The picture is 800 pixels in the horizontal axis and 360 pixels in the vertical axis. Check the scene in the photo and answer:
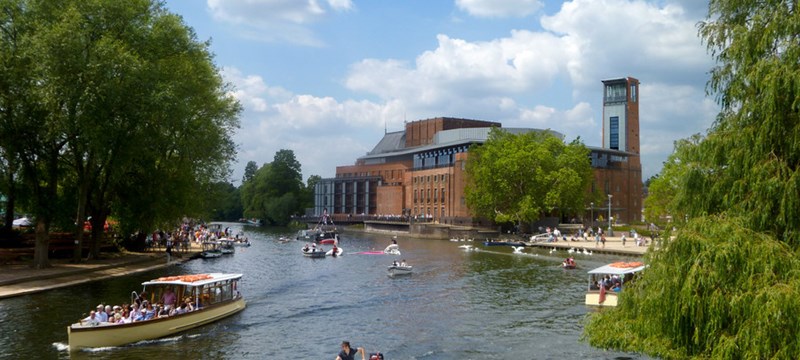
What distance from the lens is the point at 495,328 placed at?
32.9 meters

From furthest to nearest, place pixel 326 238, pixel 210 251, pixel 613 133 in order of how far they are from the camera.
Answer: pixel 613 133 → pixel 326 238 → pixel 210 251

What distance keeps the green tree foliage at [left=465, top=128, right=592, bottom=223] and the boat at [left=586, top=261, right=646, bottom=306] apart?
65428 millimetres

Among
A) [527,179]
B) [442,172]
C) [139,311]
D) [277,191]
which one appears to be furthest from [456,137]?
[139,311]

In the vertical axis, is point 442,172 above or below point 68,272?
above

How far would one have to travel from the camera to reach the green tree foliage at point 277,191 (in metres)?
186

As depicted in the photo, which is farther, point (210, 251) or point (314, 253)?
point (314, 253)

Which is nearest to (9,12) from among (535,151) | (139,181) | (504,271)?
(139,181)

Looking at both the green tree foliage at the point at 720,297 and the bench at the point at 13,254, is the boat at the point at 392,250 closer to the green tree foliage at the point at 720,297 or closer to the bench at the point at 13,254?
the bench at the point at 13,254

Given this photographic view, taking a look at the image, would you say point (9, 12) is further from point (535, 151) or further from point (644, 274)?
point (535, 151)

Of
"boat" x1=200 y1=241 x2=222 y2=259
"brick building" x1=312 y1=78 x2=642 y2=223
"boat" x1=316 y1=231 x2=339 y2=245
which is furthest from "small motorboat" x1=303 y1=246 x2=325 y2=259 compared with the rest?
"brick building" x1=312 y1=78 x2=642 y2=223

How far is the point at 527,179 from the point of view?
112 m

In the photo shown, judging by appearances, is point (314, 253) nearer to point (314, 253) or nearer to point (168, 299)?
point (314, 253)

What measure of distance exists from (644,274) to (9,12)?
43723 millimetres

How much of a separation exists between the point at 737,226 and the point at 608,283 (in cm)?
2442
